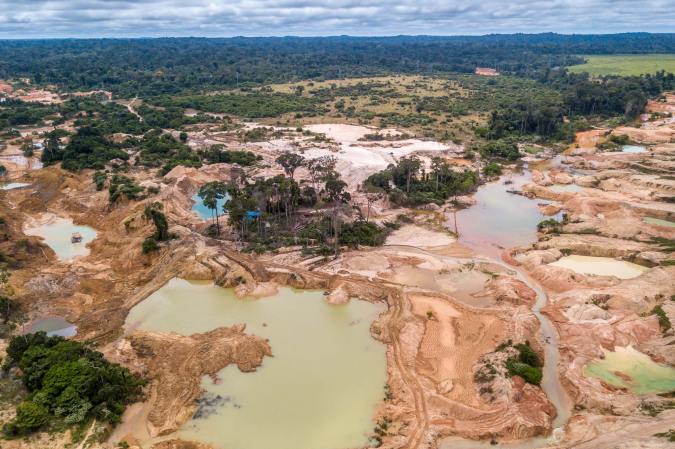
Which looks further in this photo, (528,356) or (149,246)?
(149,246)

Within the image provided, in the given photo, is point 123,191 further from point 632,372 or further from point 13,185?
point 632,372

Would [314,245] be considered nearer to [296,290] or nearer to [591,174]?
[296,290]

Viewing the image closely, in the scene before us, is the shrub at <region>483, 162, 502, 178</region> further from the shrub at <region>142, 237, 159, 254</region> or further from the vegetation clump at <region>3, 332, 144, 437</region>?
the vegetation clump at <region>3, 332, 144, 437</region>

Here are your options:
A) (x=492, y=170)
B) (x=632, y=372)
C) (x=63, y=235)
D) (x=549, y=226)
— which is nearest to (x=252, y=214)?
(x=63, y=235)

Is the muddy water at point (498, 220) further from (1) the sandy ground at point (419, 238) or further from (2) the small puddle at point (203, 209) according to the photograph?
(2) the small puddle at point (203, 209)

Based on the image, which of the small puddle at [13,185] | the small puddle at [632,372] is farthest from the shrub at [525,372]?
the small puddle at [13,185]

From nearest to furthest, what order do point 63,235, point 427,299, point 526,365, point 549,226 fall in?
point 526,365
point 427,299
point 63,235
point 549,226
